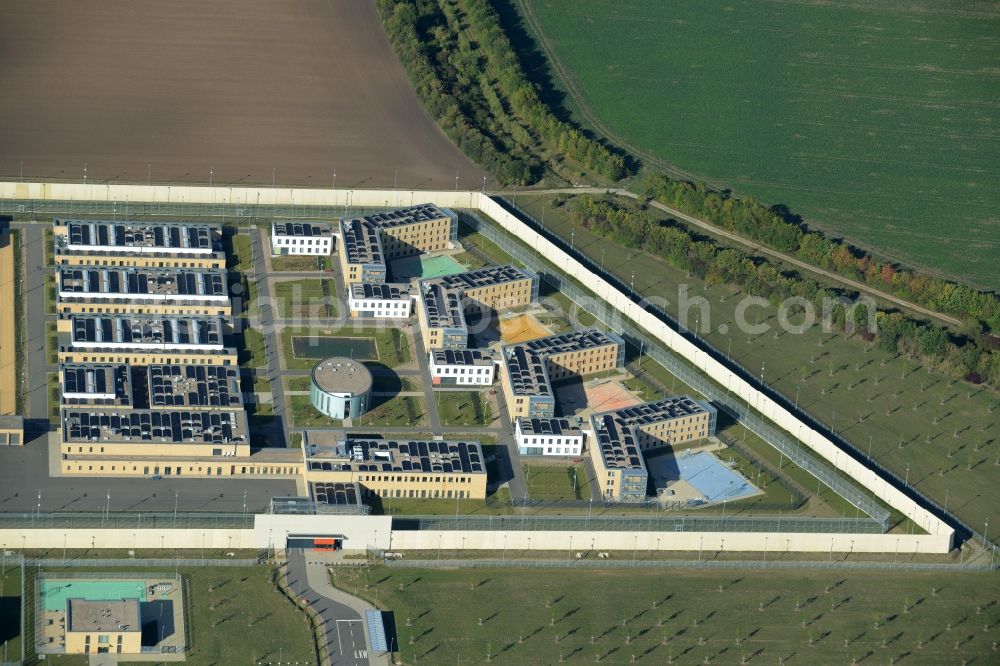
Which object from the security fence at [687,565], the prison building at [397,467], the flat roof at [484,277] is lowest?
the security fence at [687,565]

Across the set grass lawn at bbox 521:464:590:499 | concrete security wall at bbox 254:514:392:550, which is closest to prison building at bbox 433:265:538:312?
grass lawn at bbox 521:464:590:499

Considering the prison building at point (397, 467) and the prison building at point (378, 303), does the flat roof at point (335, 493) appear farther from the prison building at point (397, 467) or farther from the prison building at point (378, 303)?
the prison building at point (378, 303)

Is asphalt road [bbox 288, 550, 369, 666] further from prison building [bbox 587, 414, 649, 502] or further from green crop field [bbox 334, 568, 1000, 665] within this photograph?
prison building [bbox 587, 414, 649, 502]

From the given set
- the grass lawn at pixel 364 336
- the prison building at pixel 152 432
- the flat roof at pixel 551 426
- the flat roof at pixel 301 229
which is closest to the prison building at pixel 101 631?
the prison building at pixel 152 432

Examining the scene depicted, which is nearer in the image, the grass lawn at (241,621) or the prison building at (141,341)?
the grass lawn at (241,621)

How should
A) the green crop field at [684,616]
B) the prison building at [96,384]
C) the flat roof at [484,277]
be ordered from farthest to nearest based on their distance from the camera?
the flat roof at [484,277], the prison building at [96,384], the green crop field at [684,616]

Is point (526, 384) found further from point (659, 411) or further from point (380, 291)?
point (380, 291)

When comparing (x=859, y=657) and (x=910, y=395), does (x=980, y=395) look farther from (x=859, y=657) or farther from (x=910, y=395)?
(x=859, y=657)
